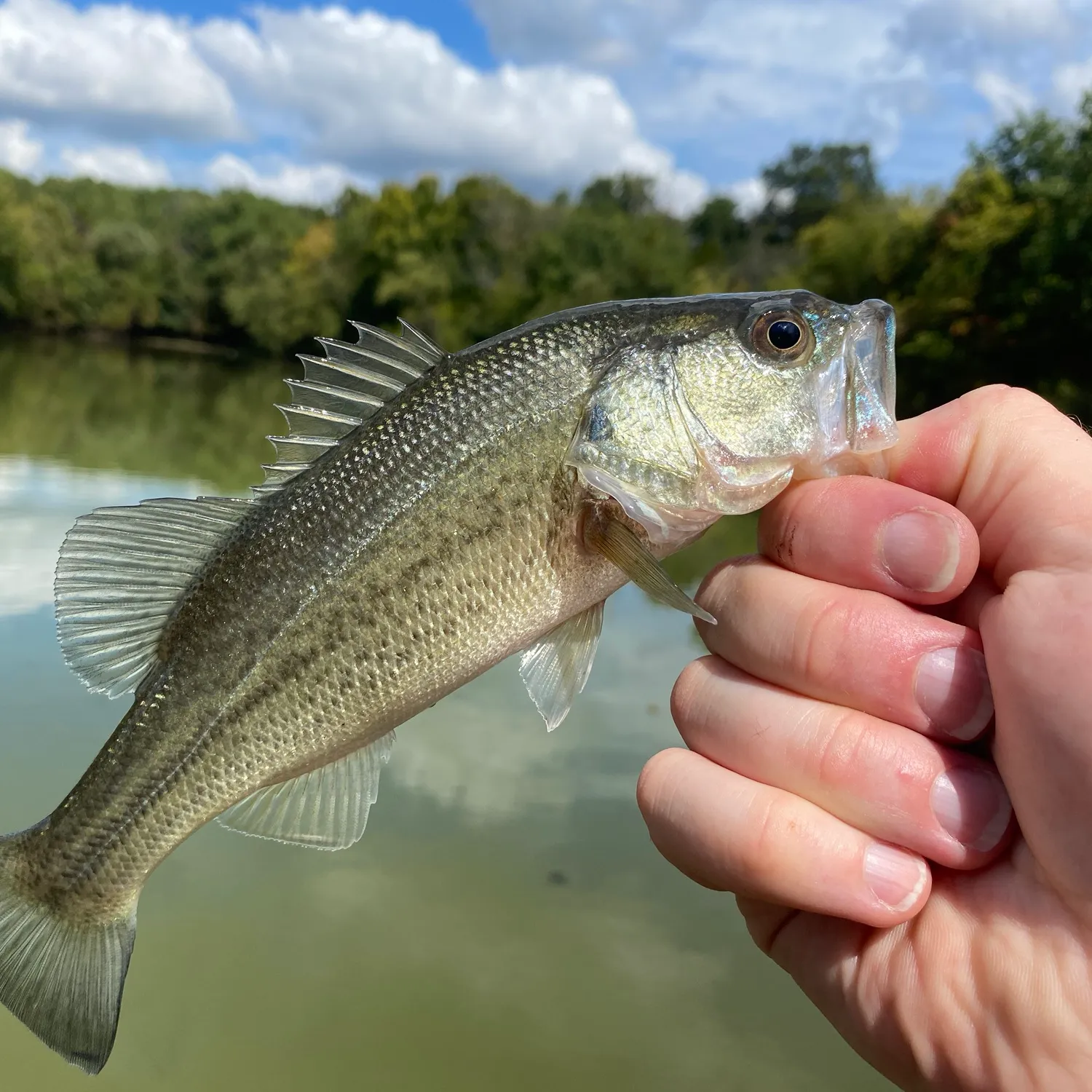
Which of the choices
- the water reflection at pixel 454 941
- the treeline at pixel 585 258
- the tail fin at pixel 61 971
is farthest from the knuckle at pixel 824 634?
the treeline at pixel 585 258

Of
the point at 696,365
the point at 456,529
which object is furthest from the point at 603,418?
the point at 456,529

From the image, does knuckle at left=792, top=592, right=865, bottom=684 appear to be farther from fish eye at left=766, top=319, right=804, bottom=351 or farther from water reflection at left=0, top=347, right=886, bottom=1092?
water reflection at left=0, top=347, right=886, bottom=1092

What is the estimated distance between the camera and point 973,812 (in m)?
1.86

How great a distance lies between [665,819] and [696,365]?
1155 mm

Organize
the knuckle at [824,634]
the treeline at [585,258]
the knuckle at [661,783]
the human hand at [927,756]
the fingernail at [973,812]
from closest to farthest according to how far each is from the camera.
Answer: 1. the human hand at [927,756]
2. the fingernail at [973,812]
3. the knuckle at [824,634]
4. the knuckle at [661,783]
5. the treeline at [585,258]

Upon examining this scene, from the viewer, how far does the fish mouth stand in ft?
6.64

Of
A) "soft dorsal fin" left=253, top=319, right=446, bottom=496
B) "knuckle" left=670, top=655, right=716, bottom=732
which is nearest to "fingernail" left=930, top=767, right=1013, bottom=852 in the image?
"knuckle" left=670, top=655, right=716, bottom=732

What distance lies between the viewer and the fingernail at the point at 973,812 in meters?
1.85

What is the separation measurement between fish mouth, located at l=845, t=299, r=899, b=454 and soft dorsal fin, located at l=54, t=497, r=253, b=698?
1576 mm

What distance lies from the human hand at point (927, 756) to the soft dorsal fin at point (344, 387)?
1076mm

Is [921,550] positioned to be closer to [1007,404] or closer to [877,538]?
[877,538]

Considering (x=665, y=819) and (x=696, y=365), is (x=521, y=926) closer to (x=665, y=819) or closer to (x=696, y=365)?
(x=665, y=819)

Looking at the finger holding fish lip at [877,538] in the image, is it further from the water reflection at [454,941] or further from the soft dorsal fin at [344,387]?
the water reflection at [454,941]

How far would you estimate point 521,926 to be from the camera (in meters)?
4.90
